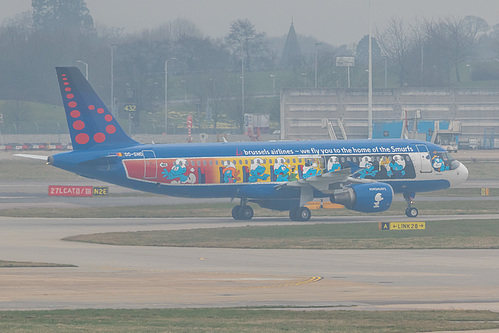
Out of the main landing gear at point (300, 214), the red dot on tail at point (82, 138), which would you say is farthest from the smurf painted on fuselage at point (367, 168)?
the red dot on tail at point (82, 138)

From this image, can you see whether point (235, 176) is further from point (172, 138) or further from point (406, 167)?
point (172, 138)

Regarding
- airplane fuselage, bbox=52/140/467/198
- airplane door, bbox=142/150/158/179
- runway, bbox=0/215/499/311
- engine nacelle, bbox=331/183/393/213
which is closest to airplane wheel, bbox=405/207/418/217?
airplane fuselage, bbox=52/140/467/198

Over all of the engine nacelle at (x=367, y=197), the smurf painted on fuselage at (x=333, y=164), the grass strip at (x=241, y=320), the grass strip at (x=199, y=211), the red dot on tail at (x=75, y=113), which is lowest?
the grass strip at (x=199, y=211)

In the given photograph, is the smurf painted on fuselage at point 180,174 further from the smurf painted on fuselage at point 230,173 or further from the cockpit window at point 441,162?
the cockpit window at point 441,162

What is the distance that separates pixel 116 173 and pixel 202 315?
27.7m

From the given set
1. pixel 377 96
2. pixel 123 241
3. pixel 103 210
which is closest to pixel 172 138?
pixel 377 96

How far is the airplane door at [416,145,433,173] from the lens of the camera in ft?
178

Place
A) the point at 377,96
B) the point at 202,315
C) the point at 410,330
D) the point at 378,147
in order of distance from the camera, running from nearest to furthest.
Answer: the point at 410,330 < the point at 202,315 < the point at 378,147 < the point at 377,96

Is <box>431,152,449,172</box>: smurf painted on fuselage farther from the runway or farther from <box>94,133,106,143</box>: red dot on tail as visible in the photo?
<box>94,133,106,143</box>: red dot on tail

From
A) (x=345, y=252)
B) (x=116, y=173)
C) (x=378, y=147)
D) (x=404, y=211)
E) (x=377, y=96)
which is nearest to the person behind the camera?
(x=345, y=252)

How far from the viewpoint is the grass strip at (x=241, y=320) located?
2103 cm

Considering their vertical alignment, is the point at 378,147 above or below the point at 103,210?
above

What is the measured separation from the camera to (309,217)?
2045 inches

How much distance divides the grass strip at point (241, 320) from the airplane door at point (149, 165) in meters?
27.0
